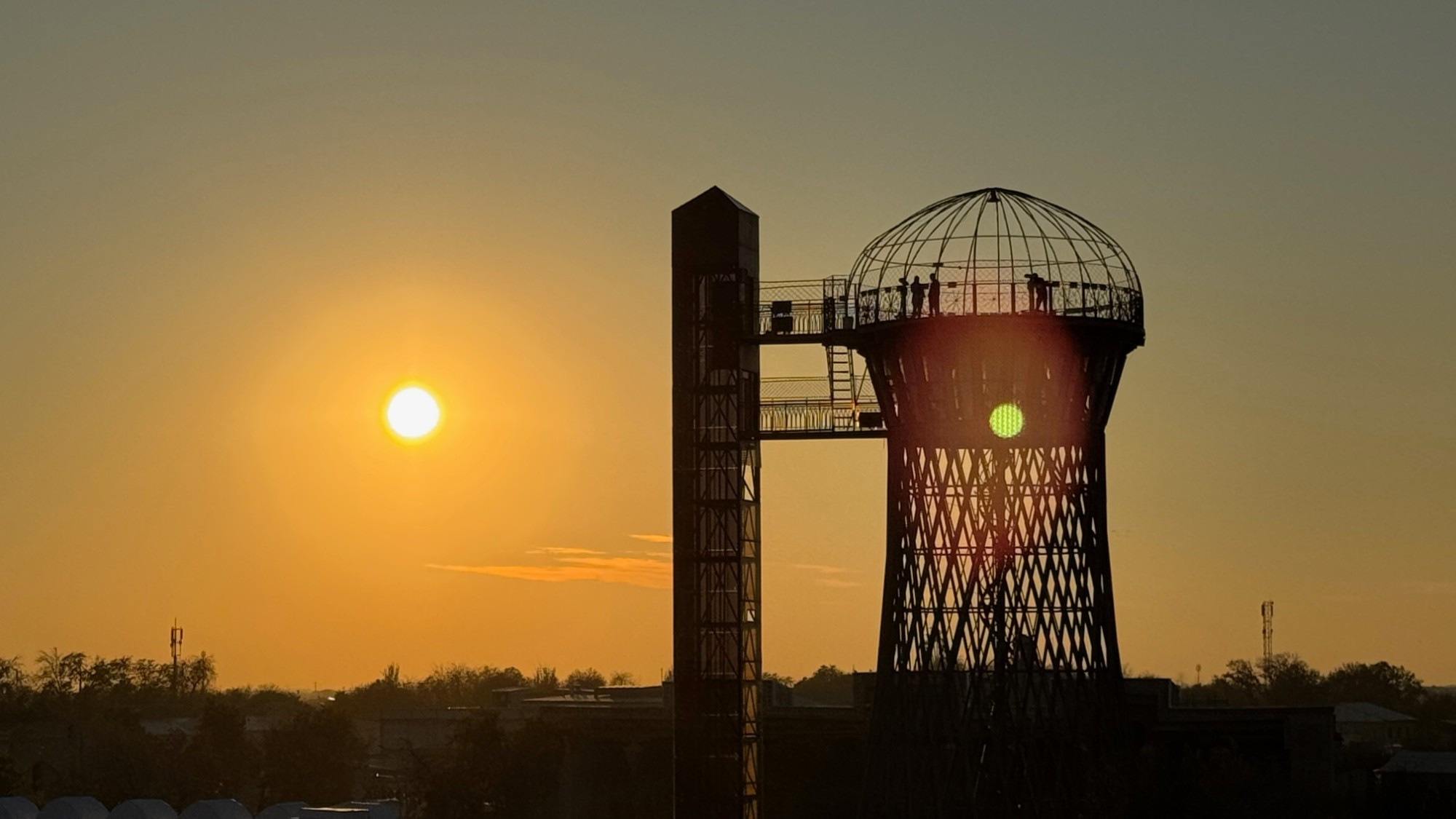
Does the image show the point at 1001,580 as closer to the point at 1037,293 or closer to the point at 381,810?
the point at 1037,293

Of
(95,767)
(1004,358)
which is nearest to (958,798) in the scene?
(1004,358)

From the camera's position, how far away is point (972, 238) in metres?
76.2

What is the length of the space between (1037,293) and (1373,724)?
327 feet

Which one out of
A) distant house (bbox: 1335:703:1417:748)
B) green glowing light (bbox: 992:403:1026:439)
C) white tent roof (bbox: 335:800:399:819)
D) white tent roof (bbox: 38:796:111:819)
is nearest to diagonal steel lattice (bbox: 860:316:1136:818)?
green glowing light (bbox: 992:403:1026:439)

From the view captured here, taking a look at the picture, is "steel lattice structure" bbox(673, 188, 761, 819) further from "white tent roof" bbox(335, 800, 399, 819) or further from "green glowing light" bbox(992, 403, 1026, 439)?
"white tent roof" bbox(335, 800, 399, 819)

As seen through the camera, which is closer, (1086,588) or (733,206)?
(1086,588)

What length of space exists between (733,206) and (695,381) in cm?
563

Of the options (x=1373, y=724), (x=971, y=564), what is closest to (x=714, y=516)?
(x=971, y=564)

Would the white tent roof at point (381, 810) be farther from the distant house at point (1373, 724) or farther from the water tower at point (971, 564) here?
the distant house at point (1373, 724)

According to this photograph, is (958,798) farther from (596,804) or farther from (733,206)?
(596,804)

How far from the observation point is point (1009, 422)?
75.6m

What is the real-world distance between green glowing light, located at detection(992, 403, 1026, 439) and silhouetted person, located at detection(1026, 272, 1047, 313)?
2919 mm

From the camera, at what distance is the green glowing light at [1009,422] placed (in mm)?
75438

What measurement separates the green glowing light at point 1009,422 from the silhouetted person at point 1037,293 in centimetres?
292
